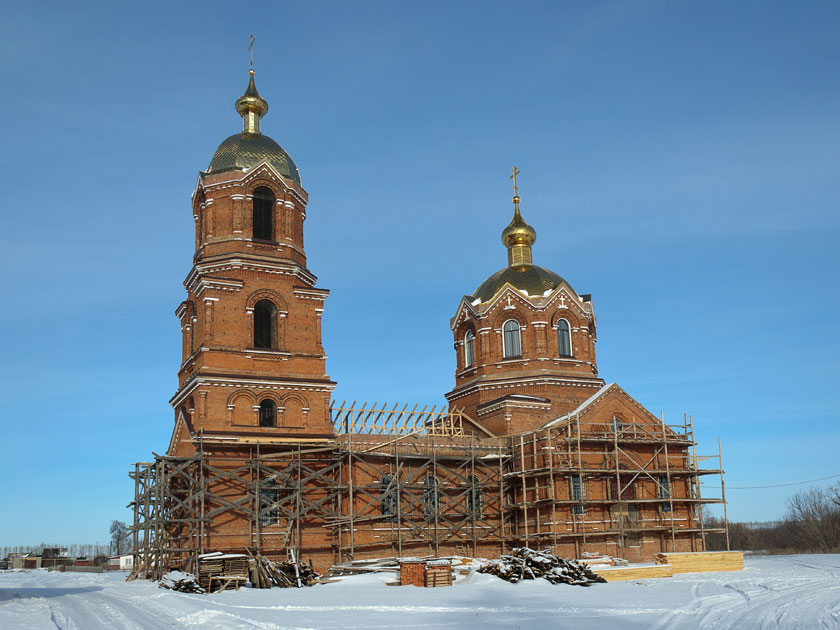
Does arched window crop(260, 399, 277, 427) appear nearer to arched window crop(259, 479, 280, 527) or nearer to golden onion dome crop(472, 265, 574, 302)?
arched window crop(259, 479, 280, 527)

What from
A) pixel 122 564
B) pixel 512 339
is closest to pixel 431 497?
pixel 512 339

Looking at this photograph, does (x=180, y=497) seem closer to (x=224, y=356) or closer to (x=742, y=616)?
(x=224, y=356)

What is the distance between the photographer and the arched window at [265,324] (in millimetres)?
32875

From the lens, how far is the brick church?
29.8m

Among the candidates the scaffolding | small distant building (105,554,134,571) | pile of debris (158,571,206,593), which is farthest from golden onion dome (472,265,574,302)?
small distant building (105,554,134,571)

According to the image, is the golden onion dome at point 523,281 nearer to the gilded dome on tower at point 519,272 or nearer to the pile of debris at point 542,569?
the gilded dome on tower at point 519,272

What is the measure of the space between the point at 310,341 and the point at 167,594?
1213cm

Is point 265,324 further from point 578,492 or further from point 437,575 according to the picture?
point 578,492

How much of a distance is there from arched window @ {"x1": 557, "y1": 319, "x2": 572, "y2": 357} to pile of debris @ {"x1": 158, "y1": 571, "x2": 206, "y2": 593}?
65.5ft

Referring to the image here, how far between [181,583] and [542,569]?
34.5ft

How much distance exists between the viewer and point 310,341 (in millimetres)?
33000

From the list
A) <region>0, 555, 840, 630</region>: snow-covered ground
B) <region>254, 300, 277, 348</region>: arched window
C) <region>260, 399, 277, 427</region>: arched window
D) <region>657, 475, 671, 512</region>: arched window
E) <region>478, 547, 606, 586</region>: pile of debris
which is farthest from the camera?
<region>657, 475, 671, 512</region>: arched window

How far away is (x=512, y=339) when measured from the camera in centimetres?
4016

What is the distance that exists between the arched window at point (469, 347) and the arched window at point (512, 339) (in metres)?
1.77
